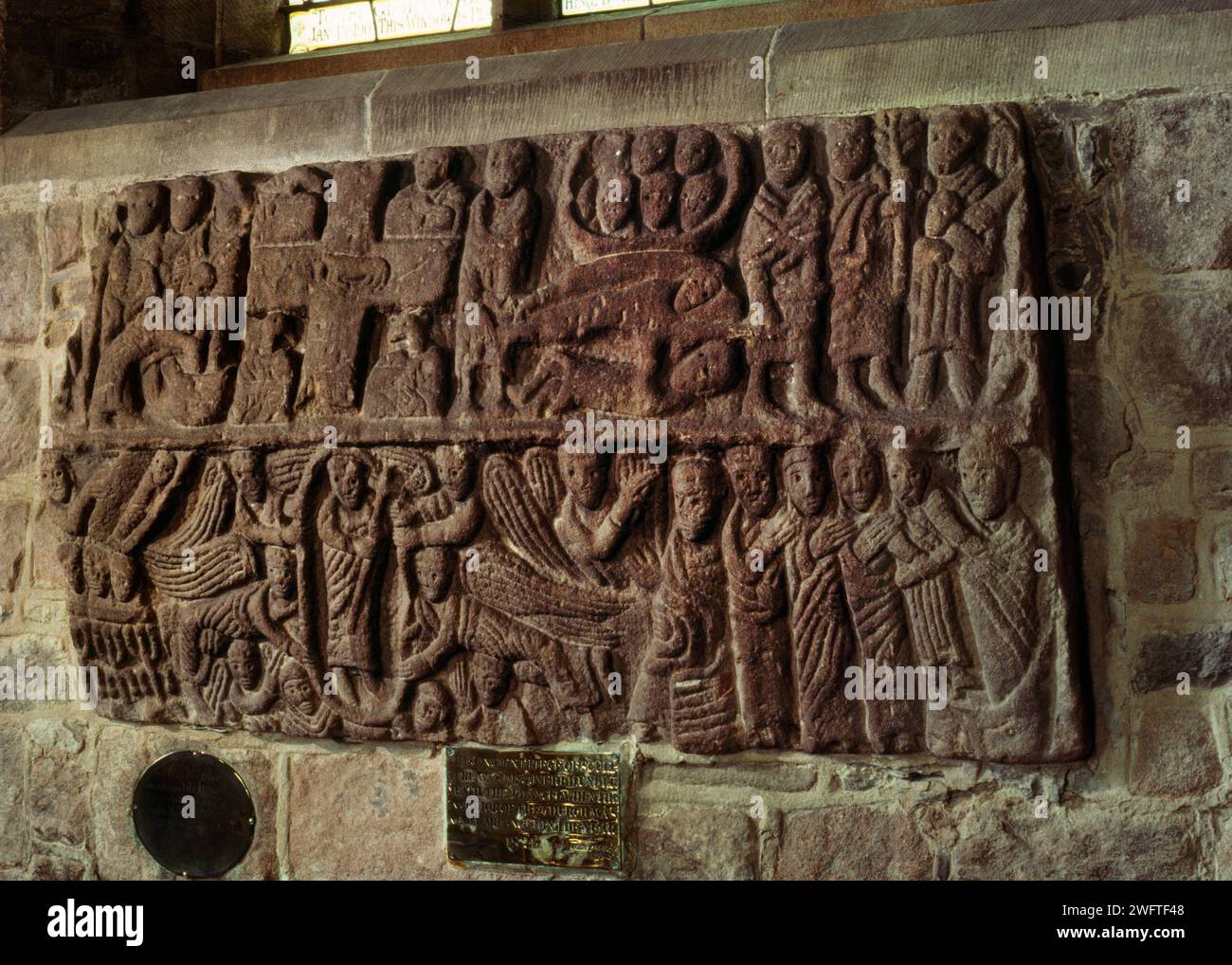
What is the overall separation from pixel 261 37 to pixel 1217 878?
11.5 ft

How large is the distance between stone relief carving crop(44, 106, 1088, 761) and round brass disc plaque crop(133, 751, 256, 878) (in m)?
0.17

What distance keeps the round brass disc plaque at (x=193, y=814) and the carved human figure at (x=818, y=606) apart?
4.95 ft

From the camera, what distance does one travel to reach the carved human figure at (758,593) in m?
2.91

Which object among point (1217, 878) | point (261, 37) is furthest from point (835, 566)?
point (261, 37)

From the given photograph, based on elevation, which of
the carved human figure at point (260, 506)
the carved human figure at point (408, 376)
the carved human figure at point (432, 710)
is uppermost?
the carved human figure at point (408, 376)

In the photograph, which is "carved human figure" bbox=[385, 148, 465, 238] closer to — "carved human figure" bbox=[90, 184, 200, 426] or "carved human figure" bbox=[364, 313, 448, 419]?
"carved human figure" bbox=[364, 313, 448, 419]

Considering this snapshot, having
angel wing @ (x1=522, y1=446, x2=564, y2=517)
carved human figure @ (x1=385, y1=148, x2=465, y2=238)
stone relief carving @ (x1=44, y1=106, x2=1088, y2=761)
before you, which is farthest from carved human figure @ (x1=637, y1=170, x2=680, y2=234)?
angel wing @ (x1=522, y1=446, x2=564, y2=517)

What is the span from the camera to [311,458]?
3.28m

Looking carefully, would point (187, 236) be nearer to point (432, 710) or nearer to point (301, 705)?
point (301, 705)

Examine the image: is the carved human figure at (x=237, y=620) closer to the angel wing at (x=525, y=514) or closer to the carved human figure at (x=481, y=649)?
the carved human figure at (x=481, y=649)

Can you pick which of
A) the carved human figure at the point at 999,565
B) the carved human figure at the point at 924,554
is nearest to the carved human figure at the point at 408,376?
the carved human figure at the point at 924,554

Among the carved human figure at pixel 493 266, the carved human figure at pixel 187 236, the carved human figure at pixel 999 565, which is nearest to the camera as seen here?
the carved human figure at pixel 999 565

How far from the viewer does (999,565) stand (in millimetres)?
2775

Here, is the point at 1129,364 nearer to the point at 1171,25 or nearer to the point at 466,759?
the point at 1171,25
